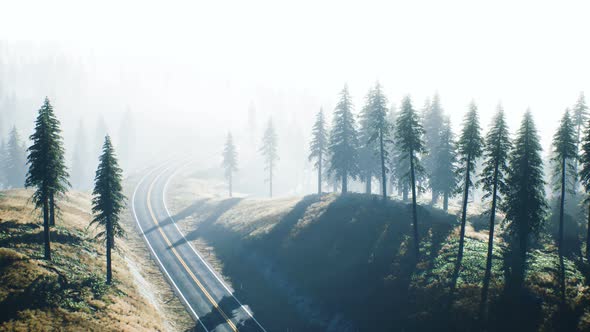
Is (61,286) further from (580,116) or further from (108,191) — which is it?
(580,116)

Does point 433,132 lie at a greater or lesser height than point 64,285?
greater

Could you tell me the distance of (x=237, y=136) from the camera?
13175 centimetres

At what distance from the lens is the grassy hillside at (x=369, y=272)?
2516 cm

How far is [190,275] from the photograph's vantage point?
1588 inches

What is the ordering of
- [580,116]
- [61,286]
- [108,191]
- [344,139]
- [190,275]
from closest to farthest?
[61,286] → [108,191] → [190,275] → [580,116] → [344,139]

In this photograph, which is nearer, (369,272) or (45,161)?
(45,161)

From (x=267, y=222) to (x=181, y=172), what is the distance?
48699 millimetres

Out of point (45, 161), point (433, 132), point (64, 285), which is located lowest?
point (64, 285)

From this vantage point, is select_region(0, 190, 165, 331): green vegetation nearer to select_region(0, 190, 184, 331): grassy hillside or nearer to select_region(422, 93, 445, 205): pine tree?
select_region(0, 190, 184, 331): grassy hillside

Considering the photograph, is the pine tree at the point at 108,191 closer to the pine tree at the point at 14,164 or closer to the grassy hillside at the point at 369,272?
the grassy hillside at the point at 369,272

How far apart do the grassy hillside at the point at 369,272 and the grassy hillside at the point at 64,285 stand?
10.5 metres

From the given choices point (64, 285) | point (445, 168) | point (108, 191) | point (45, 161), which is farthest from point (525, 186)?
point (45, 161)

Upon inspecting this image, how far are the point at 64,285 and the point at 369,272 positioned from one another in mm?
25670

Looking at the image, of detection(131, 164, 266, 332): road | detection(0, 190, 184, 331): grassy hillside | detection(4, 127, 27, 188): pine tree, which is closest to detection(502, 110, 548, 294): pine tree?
detection(131, 164, 266, 332): road
